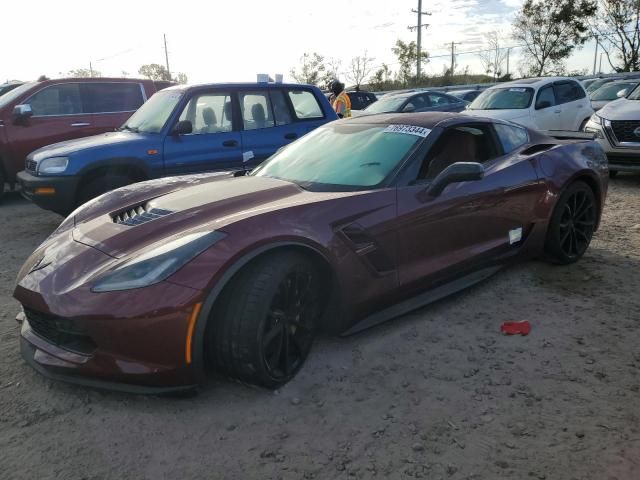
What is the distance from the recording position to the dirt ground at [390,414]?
2.13 m

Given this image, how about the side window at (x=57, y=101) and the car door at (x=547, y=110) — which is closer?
the side window at (x=57, y=101)

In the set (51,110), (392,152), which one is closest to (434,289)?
(392,152)

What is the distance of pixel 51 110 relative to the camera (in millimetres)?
7715

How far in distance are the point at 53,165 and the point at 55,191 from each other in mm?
304

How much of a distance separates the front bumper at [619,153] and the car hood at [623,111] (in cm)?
A: 21

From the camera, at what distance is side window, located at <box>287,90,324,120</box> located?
692 centimetres

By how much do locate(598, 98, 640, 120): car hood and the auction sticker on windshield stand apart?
18.4 ft

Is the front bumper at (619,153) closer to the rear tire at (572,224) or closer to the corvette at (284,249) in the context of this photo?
the rear tire at (572,224)

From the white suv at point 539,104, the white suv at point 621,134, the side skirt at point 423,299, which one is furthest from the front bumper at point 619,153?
the side skirt at point 423,299

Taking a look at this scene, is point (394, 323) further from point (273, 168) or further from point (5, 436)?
point (5, 436)

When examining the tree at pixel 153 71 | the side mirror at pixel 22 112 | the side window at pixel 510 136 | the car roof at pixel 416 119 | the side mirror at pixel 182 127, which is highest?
the tree at pixel 153 71

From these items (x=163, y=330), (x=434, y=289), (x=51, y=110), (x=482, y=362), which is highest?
(x=51, y=110)

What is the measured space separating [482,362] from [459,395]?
39 cm

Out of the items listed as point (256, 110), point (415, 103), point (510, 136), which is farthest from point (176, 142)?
point (415, 103)
